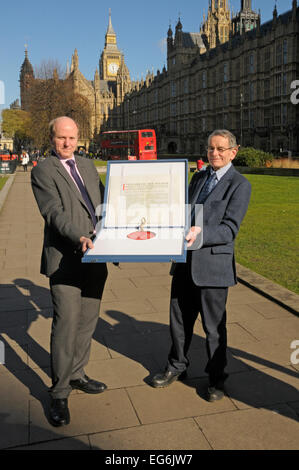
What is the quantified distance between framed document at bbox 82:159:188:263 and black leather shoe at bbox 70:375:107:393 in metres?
1.22

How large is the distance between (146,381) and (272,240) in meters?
6.09

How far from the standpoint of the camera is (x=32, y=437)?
276 centimetres

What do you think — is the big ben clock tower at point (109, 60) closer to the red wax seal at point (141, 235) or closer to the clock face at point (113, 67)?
the clock face at point (113, 67)

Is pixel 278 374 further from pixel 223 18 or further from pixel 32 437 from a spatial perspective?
pixel 223 18

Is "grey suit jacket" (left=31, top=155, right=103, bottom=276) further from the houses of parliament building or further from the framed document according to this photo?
the houses of parliament building

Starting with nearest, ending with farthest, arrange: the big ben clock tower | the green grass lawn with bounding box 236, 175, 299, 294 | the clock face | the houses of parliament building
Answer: the green grass lawn with bounding box 236, 175, 299, 294 < the houses of parliament building < the big ben clock tower < the clock face

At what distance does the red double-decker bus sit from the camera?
45.9 metres

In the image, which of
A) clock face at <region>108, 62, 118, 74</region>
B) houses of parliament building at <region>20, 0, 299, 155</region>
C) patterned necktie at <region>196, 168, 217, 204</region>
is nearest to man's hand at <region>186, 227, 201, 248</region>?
patterned necktie at <region>196, 168, 217, 204</region>

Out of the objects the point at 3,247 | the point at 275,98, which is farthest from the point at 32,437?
the point at 275,98

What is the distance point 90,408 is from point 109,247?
4.09 feet

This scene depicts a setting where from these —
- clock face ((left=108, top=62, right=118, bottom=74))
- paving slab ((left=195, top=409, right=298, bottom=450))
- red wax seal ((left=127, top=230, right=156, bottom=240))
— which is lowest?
paving slab ((left=195, top=409, right=298, bottom=450))

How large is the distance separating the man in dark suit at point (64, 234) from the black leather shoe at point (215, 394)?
1017 mm

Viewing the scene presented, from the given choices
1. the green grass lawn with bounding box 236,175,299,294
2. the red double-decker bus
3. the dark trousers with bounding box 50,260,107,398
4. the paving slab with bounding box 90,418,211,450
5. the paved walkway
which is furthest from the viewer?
the red double-decker bus

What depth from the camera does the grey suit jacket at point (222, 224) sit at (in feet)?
9.76
